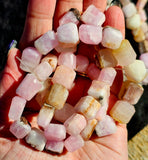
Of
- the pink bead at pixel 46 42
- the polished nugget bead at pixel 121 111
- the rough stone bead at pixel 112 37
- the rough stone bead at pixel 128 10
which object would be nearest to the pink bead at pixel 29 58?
the pink bead at pixel 46 42

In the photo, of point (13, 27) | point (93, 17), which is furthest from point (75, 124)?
point (13, 27)

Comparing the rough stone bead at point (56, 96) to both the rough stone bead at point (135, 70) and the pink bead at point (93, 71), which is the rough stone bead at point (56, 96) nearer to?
the pink bead at point (93, 71)

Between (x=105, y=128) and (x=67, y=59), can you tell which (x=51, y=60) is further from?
(x=105, y=128)

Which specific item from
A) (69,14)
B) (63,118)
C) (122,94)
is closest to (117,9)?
(69,14)

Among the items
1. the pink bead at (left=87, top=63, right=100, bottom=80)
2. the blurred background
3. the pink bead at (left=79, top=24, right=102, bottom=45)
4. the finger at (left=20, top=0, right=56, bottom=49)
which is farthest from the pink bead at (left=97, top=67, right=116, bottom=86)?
the blurred background

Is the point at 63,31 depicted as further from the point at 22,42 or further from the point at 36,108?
the point at 36,108
